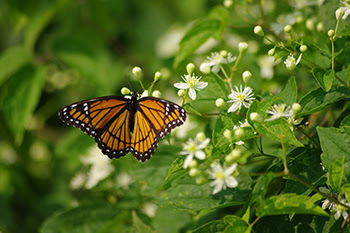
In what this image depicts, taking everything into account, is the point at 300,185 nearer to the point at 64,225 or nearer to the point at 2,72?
the point at 64,225

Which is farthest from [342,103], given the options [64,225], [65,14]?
[65,14]

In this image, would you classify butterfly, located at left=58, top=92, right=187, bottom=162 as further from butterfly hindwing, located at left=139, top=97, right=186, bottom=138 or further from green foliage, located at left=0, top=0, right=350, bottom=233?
green foliage, located at left=0, top=0, right=350, bottom=233

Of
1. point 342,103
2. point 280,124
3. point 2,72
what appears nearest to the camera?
point 280,124

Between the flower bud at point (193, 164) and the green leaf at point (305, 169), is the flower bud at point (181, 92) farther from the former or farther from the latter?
the green leaf at point (305, 169)

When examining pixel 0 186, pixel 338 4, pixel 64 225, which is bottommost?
pixel 0 186

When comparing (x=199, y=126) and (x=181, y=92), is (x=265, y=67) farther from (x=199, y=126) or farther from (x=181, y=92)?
(x=181, y=92)

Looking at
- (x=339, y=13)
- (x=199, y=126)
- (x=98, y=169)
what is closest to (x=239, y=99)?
(x=339, y=13)
